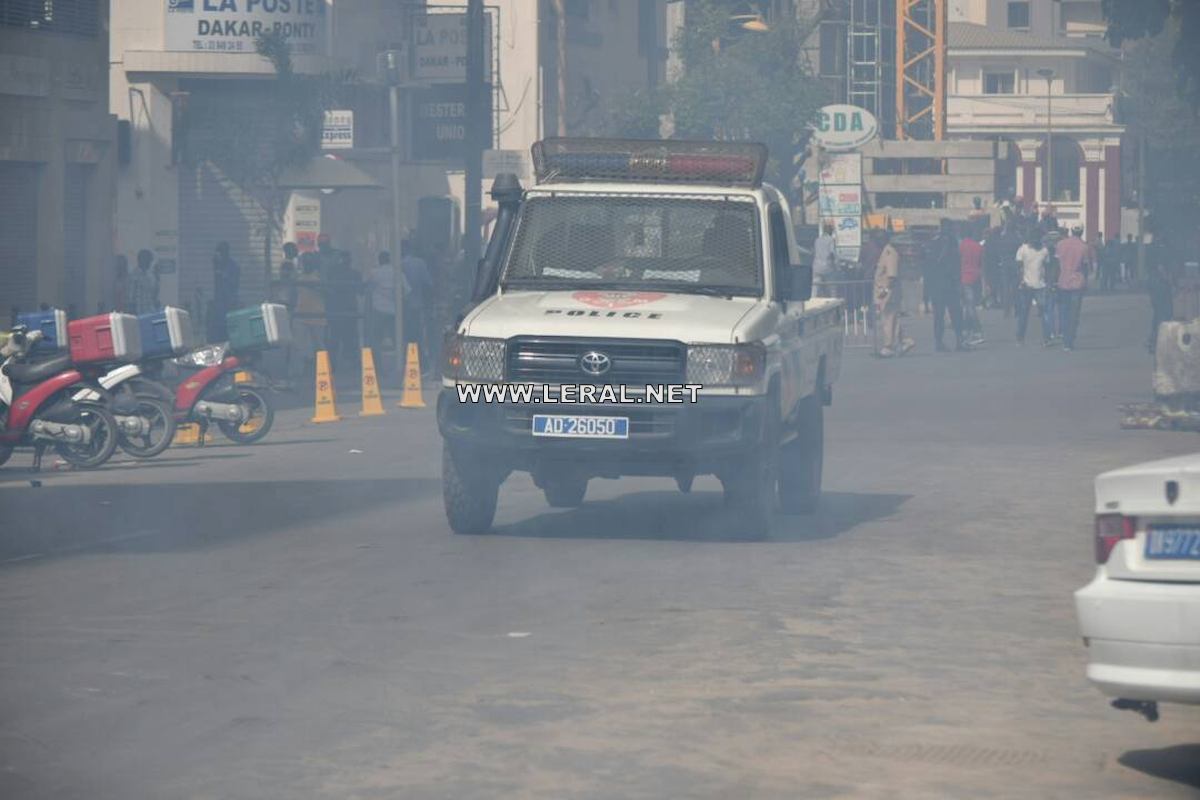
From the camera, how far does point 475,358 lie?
534 inches

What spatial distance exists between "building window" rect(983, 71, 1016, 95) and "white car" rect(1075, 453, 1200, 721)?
113 meters

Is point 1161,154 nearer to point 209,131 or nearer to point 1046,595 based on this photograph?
point 209,131

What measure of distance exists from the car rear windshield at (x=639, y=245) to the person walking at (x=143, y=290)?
20.7 metres

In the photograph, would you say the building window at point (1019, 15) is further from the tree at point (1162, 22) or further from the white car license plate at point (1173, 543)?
the white car license plate at point (1173, 543)

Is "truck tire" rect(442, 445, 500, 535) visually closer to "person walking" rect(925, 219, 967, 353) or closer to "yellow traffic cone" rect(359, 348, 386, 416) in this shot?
"yellow traffic cone" rect(359, 348, 386, 416)

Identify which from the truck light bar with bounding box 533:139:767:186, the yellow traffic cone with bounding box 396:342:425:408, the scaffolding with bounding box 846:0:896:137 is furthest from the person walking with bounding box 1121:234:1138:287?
the truck light bar with bounding box 533:139:767:186

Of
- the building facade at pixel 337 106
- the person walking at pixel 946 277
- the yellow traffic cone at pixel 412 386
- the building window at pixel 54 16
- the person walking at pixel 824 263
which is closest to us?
the yellow traffic cone at pixel 412 386

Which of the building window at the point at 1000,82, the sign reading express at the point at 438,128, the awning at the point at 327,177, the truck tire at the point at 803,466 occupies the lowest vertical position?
the truck tire at the point at 803,466

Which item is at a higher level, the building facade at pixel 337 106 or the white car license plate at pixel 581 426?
the building facade at pixel 337 106

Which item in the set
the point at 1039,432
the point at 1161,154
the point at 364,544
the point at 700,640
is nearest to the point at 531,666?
Result: the point at 700,640

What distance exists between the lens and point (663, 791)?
7.23m

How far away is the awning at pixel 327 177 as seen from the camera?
43.3 meters

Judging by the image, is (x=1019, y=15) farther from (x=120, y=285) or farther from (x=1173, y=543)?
(x=1173, y=543)

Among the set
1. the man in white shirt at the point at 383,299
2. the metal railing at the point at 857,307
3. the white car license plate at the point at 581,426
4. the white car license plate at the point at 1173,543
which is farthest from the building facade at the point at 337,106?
the white car license plate at the point at 1173,543
